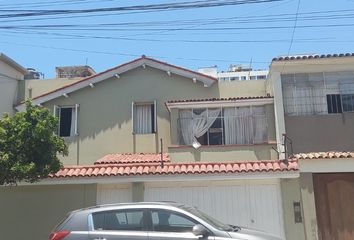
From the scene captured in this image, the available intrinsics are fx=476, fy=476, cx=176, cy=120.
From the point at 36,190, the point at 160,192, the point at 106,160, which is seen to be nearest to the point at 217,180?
the point at 160,192

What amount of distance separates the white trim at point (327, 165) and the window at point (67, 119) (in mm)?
11804

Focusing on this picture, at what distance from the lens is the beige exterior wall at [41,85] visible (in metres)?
24.5

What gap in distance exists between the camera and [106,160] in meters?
17.9

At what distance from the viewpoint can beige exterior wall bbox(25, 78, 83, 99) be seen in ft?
80.3

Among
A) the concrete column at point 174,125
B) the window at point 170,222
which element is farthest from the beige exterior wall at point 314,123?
the window at point 170,222

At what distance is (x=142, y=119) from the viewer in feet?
70.6

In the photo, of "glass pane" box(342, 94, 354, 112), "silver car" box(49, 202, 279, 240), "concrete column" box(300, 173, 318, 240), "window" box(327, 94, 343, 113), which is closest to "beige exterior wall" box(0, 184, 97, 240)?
"silver car" box(49, 202, 279, 240)

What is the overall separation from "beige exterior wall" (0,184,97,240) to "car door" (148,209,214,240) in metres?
5.13

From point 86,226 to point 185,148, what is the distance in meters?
10.3

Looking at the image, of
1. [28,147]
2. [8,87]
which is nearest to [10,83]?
[8,87]

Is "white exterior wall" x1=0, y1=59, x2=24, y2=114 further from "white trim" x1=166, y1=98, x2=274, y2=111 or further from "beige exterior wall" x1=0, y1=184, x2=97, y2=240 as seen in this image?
"beige exterior wall" x1=0, y1=184, x2=97, y2=240

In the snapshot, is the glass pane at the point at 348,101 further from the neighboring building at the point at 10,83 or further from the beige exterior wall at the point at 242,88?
the neighboring building at the point at 10,83

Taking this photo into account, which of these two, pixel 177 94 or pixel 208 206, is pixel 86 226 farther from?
pixel 177 94

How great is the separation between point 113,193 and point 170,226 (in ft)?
17.4
